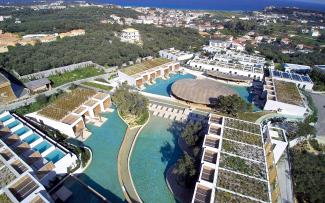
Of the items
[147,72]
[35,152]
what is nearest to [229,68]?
[147,72]

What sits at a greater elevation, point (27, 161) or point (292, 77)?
point (292, 77)

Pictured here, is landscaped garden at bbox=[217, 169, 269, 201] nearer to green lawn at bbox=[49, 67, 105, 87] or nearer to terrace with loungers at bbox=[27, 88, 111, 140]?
terrace with loungers at bbox=[27, 88, 111, 140]

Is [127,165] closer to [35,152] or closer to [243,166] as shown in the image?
[35,152]

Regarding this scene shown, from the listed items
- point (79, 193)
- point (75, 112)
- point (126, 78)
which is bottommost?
point (79, 193)

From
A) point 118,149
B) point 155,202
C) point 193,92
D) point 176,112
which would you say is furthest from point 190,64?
point 155,202

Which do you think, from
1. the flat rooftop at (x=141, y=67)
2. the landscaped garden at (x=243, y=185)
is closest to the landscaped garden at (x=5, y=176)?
the landscaped garden at (x=243, y=185)

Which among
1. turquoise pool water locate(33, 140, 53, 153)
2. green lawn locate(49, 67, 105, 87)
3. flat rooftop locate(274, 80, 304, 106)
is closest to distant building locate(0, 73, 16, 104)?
green lawn locate(49, 67, 105, 87)
